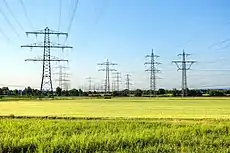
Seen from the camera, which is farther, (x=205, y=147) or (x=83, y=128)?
(x=83, y=128)

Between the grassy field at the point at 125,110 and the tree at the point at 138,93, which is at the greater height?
the tree at the point at 138,93

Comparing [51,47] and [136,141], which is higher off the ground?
[51,47]

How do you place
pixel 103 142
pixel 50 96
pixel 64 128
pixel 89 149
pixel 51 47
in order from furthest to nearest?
pixel 50 96
pixel 51 47
pixel 64 128
pixel 103 142
pixel 89 149

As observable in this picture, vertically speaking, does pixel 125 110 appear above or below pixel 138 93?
below

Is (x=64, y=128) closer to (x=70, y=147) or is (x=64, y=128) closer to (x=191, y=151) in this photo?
(x=70, y=147)

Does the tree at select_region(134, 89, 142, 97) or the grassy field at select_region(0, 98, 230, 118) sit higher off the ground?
the tree at select_region(134, 89, 142, 97)

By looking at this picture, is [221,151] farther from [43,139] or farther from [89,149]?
[43,139]

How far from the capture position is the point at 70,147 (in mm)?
A: 16953

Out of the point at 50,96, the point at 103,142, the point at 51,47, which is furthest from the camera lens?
the point at 50,96

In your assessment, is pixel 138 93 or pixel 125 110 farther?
pixel 138 93

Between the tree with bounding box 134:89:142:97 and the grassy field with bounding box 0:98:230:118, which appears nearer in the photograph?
the grassy field with bounding box 0:98:230:118

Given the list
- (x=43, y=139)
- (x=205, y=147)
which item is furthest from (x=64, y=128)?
(x=205, y=147)

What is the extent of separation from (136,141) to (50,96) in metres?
121

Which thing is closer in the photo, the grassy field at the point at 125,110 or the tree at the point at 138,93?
the grassy field at the point at 125,110
